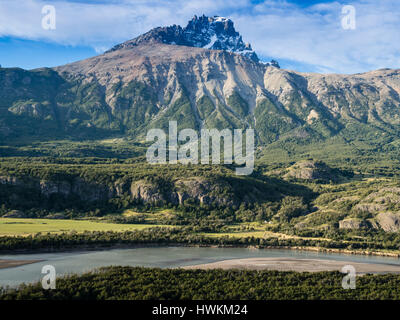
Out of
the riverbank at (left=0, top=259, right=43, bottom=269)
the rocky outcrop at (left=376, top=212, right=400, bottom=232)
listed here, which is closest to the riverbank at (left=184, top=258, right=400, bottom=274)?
the riverbank at (left=0, top=259, right=43, bottom=269)

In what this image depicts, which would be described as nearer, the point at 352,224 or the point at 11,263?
the point at 11,263

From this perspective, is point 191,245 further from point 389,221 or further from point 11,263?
point 389,221

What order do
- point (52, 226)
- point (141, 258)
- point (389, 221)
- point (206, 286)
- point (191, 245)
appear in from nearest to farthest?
point (206, 286) < point (141, 258) < point (191, 245) < point (52, 226) < point (389, 221)

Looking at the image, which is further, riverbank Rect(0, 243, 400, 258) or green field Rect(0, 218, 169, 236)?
green field Rect(0, 218, 169, 236)

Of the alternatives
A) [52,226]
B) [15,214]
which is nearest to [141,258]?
[52,226]

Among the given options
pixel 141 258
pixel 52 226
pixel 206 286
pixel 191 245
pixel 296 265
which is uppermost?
pixel 52 226

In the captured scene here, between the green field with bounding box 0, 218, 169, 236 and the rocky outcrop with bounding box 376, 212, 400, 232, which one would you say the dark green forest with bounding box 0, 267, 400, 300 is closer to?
the green field with bounding box 0, 218, 169, 236
